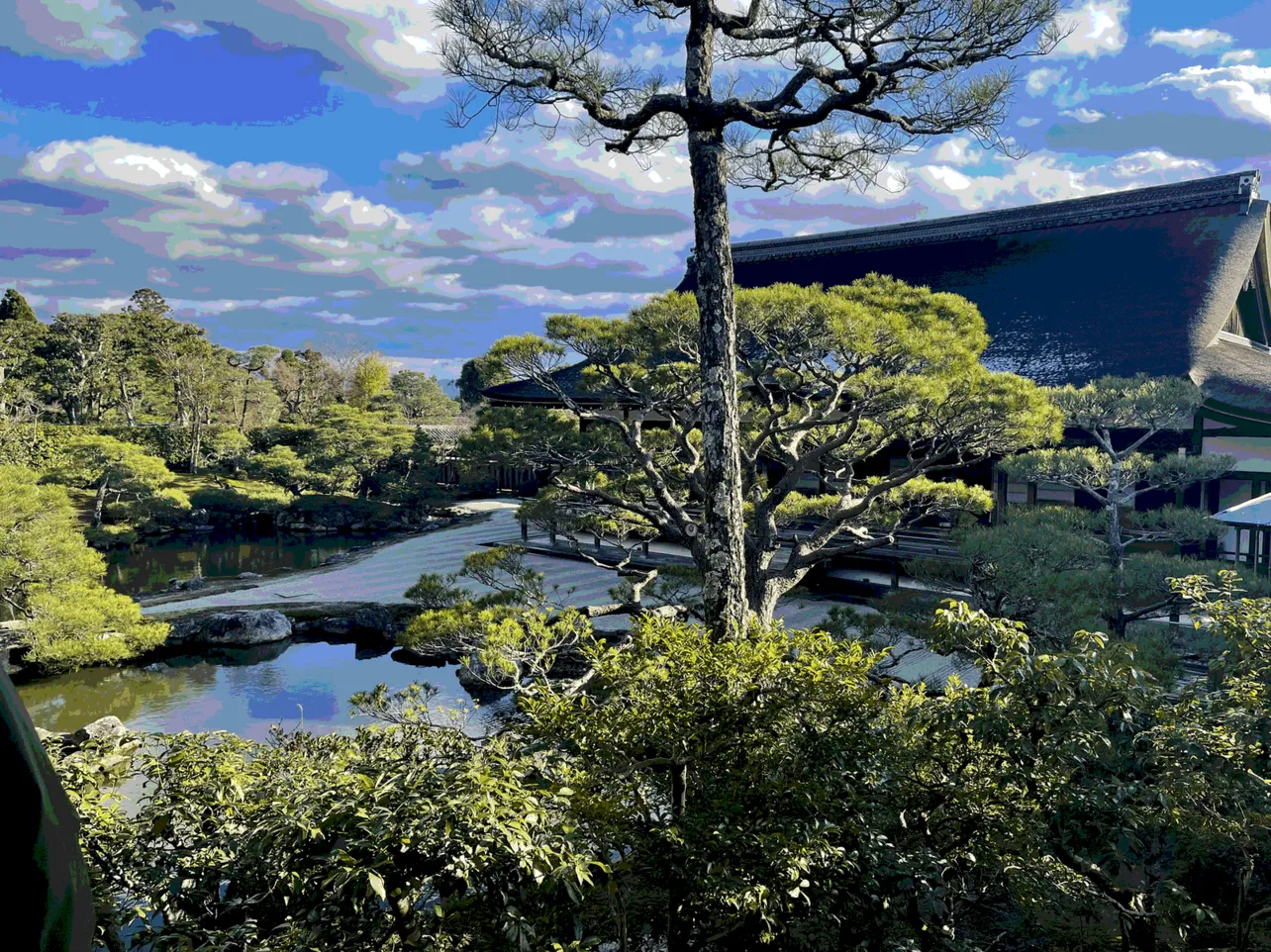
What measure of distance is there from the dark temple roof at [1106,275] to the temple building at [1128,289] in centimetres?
2

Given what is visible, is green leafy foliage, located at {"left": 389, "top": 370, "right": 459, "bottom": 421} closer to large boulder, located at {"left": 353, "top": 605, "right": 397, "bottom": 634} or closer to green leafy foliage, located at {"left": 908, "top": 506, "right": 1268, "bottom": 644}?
large boulder, located at {"left": 353, "top": 605, "right": 397, "bottom": 634}

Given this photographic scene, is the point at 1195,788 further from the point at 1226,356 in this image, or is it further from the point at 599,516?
the point at 1226,356

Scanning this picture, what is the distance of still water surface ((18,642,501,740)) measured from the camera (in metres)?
8.93

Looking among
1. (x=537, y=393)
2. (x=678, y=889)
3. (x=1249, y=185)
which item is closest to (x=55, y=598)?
(x=537, y=393)

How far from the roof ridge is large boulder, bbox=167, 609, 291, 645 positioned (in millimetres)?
11421

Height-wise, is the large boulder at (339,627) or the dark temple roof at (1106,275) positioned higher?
the dark temple roof at (1106,275)

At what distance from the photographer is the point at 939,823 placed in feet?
10.4

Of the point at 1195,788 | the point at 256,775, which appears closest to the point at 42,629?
the point at 256,775

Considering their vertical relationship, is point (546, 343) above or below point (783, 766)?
above

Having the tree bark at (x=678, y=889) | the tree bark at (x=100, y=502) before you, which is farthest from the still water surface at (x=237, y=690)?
the tree bark at (x=100, y=502)

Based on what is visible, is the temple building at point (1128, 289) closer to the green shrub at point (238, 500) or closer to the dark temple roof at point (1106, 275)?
the dark temple roof at point (1106, 275)

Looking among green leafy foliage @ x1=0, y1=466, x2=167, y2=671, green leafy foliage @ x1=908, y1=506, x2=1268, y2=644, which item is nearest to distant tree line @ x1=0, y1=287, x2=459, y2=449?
green leafy foliage @ x1=0, y1=466, x2=167, y2=671

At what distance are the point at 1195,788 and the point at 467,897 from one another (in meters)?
2.27

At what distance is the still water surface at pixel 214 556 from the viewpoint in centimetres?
1584
